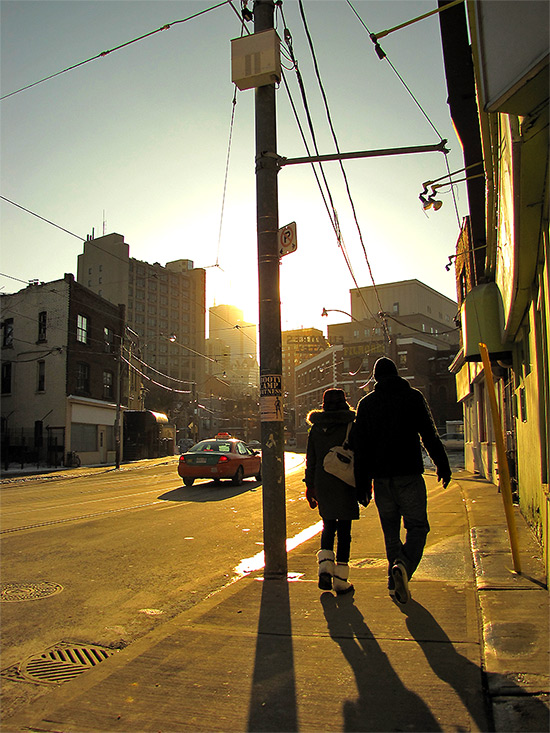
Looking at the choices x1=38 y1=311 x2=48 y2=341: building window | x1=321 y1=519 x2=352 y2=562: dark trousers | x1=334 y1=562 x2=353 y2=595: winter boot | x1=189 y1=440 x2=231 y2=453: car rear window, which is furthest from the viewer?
x1=38 y1=311 x2=48 y2=341: building window

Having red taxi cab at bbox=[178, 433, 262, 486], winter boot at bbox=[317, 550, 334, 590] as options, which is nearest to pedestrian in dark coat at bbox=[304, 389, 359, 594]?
winter boot at bbox=[317, 550, 334, 590]

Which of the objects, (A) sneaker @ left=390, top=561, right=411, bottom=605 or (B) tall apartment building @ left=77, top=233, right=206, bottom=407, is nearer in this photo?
(A) sneaker @ left=390, top=561, right=411, bottom=605

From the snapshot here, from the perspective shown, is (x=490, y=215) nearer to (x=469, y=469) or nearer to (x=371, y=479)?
(x=371, y=479)

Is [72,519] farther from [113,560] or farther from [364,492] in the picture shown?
[364,492]

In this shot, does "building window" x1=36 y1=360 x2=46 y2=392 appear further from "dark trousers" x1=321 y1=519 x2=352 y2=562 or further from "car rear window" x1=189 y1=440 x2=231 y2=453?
"dark trousers" x1=321 y1=519 x2=352 y2=562

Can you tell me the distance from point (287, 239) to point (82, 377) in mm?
34107

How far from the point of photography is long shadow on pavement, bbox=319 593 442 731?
109 inches

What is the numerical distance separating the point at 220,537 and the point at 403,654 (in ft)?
17.2

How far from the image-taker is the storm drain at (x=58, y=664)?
11.6 feet

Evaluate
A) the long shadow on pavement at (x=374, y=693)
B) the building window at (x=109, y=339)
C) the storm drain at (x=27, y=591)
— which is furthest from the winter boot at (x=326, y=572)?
the building window at (x=109, y=339)

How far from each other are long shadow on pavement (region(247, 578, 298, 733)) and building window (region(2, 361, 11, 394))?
36590mm

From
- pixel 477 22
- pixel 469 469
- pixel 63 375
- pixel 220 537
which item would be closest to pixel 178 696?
pixel 477 22

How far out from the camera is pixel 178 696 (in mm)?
3139

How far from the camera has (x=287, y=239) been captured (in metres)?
5.90
